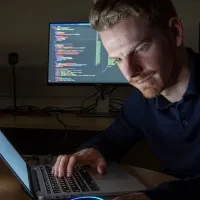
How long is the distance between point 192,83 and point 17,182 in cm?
65

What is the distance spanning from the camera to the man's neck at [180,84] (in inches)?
52.9

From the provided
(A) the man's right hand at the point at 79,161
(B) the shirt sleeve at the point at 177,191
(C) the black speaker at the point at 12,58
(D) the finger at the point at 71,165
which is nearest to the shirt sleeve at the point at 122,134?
(A) the man's right hand at the point at 79,161

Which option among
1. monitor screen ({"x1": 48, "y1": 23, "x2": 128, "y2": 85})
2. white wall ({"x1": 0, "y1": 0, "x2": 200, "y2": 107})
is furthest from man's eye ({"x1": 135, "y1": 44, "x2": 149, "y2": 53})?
white wall ({"x1": 0, "y1": 0, "x2": 200, "y2": 107})

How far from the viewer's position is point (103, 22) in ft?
3.99

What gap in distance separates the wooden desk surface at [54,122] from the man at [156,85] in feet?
1.21

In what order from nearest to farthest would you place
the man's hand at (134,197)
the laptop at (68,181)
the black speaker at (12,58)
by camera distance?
the man's hand at (134,197), the laptop at (68,181), the black speaker at (12,58)

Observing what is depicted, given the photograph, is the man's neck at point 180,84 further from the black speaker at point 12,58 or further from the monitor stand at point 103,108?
the black speaker at point 12,58

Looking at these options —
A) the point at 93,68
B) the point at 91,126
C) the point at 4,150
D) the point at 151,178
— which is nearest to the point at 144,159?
the point at 91,126

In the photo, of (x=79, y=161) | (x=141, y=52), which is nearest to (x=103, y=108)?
(x=79, y=161)

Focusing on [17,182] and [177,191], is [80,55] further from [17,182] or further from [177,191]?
[177,191]

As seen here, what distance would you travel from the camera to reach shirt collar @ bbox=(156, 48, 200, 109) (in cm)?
130

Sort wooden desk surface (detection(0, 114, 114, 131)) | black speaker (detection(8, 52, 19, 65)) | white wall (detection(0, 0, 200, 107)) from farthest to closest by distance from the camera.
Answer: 1. white wall (detection(0, 0, 200, 107))
2. black speaker (detection(8, 52, 19, 65))
3. wooden desk surface (detection(0, 114, 114, 131))

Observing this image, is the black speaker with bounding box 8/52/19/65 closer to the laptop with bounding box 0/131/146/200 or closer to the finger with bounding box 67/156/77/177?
the laptop with bounding box 0/131/146/200

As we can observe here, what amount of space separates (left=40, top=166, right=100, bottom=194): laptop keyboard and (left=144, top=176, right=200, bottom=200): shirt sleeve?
19cm
